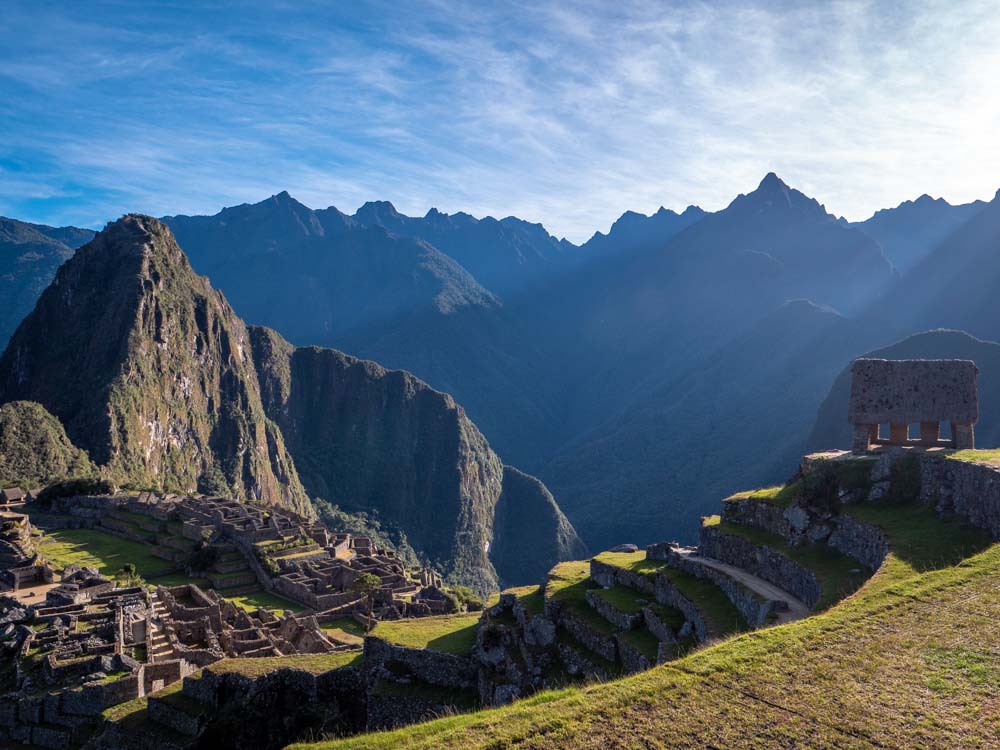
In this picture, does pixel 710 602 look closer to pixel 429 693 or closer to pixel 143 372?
pixel 429 693

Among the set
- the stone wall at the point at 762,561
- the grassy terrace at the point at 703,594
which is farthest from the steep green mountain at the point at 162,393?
the stone wall at the point at 762,561

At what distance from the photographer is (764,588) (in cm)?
1911

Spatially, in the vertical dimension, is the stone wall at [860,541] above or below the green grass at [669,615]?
above

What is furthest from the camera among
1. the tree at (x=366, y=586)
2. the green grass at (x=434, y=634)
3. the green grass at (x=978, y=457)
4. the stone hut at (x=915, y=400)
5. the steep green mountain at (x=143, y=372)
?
the steep green mountain at (x=143, y=372)

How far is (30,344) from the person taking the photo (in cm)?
17962

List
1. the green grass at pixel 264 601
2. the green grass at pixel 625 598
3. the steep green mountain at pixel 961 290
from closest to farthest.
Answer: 1. the green grass at pixel 625 598
2. the green grass at pixel 264 601
3. the steep green mountain at pixel 961 290

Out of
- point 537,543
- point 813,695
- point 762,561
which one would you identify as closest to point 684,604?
point 762,561

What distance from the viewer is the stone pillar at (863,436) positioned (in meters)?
23.9

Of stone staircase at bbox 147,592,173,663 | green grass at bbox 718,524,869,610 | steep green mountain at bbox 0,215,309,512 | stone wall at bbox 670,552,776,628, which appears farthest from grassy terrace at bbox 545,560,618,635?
steep green mountain at bbox 0,215,309,512

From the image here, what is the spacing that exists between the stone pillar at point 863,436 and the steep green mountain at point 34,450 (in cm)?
10371

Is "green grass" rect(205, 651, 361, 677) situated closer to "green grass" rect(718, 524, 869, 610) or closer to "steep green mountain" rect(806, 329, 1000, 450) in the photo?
"green grass" rect(718, 524, 869, 610)

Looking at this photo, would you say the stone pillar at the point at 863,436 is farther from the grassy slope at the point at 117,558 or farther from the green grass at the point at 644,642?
the grassy slope at the point at 117,558

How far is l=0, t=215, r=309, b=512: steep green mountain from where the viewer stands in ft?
501

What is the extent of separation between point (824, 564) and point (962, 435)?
784 centimetres
